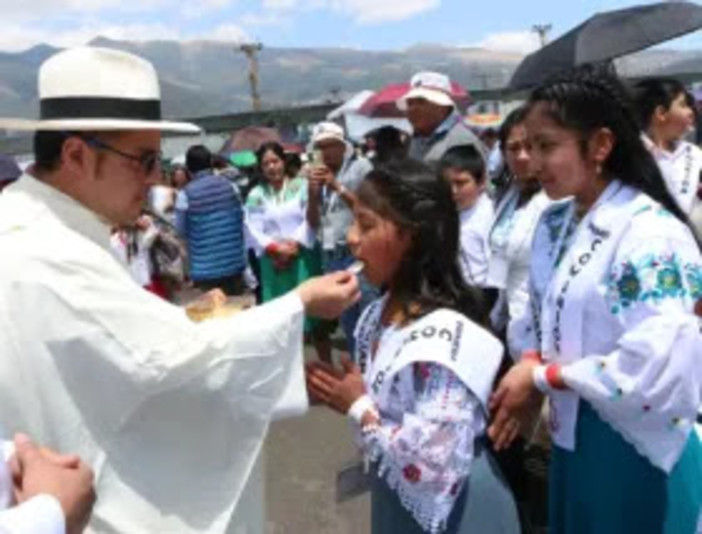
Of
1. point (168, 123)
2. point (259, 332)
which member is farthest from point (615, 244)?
point (168, 123)

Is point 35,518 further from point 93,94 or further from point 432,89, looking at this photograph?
point 432,89

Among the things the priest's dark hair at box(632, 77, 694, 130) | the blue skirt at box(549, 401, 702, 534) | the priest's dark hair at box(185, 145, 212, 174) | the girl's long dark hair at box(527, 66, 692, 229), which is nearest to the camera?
the blue skirt at box(549, 401, 702, 534)

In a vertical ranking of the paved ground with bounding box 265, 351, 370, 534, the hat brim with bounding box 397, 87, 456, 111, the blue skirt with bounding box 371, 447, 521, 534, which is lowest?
the paved ground with bounding box 265, 351, 370, 534

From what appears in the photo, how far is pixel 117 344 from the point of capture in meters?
1.81

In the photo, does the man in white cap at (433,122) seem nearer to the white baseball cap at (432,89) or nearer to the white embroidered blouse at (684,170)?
the white baseball cap at (432,89)

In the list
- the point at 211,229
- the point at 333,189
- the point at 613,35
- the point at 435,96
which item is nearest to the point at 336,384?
the point at 613,35

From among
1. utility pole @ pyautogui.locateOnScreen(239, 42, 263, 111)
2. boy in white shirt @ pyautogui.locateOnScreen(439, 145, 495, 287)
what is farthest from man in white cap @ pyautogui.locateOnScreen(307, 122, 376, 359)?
utility pole @ pyautogui.locateOnScreen(239, 42, 263, 111)

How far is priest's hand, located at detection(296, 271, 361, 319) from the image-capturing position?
213cm

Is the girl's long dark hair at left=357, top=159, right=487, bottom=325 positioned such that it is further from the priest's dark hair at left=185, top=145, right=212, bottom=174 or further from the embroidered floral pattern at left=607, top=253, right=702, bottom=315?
the priest's dark hair at left=185, top=145, right=212, bottom=174

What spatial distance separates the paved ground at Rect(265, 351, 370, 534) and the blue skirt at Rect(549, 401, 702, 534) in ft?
6.17

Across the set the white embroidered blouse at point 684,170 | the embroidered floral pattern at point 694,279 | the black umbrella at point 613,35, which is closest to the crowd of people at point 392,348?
the embroidered floral pattern at point 694,279

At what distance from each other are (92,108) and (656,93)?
3.32m

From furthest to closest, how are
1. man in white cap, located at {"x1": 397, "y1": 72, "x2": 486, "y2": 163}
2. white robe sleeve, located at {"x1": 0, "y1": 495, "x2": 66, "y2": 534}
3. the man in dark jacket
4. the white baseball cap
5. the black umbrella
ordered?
the man in dark jacket
the white baseball cap
man in white cap, located at {"x1": 397, "y1": 72, "x2": 486, "y2": 163}
the black umbrella
white robe sleeve, located at {"x1": 0, "y1": 495, "x2": 66, "y2": 534}

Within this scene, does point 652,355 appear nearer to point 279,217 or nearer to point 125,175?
point 125,175
